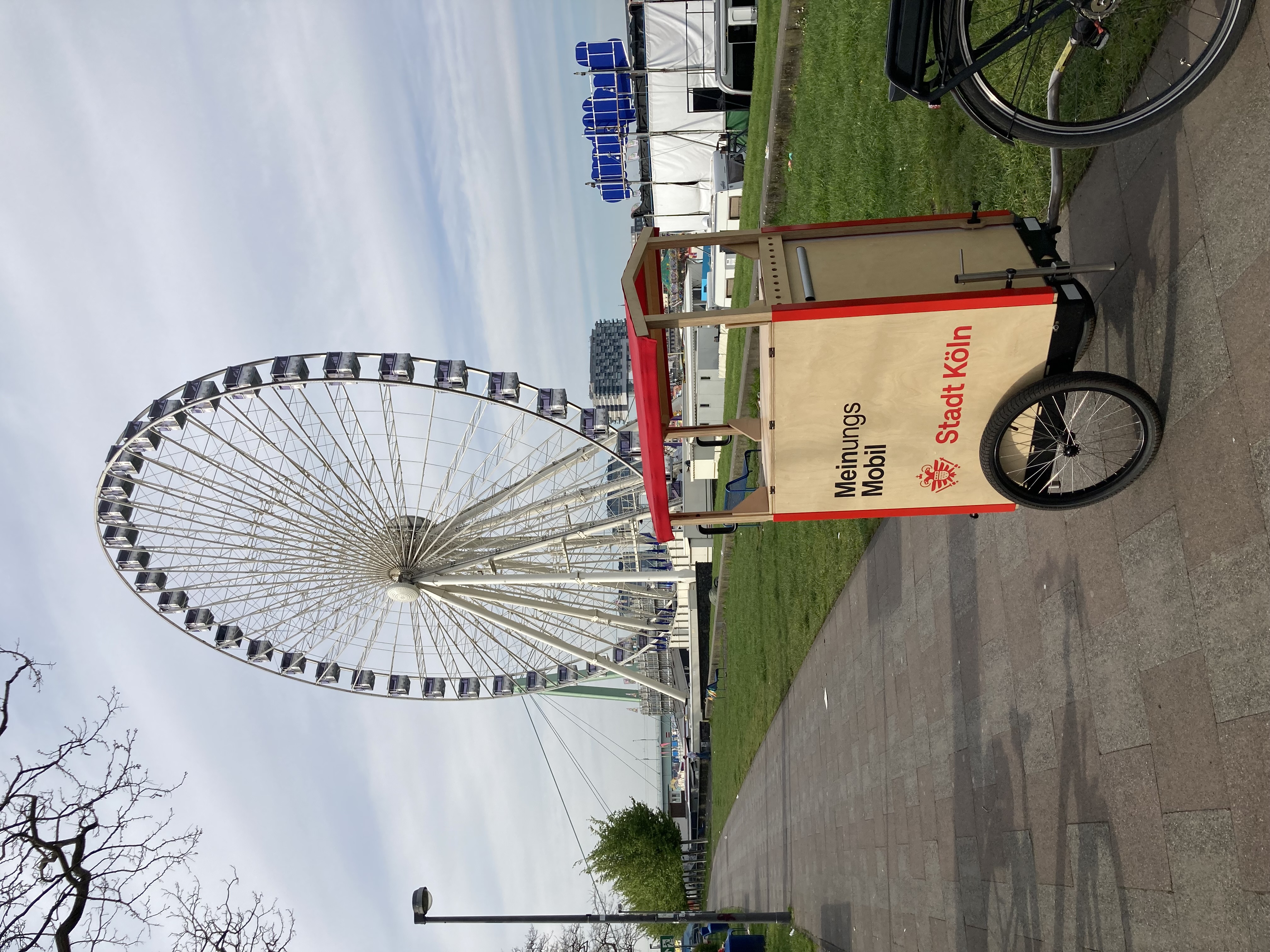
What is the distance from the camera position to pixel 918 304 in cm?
497

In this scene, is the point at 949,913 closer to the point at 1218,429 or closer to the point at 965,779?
the point at 965,779

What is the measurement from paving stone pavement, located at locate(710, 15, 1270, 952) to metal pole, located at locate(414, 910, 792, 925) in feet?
21.4

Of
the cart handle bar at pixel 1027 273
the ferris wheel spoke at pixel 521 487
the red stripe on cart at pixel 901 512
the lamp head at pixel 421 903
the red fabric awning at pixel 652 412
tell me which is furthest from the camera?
the ferris wheel spoke at pixel 521 487

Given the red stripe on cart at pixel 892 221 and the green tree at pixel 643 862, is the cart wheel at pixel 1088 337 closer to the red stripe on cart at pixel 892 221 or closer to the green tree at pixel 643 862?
the red stripe on cart at pixel 892 221

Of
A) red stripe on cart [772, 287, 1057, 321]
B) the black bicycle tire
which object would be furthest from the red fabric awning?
the black bicycle tire

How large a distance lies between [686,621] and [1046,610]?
21256 mm

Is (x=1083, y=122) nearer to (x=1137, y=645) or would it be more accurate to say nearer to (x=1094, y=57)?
(x=1094, y=57)

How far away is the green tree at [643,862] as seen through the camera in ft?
138

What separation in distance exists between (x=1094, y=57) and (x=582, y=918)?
53.5ft

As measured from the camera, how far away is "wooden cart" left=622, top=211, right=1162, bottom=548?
5.05 meters

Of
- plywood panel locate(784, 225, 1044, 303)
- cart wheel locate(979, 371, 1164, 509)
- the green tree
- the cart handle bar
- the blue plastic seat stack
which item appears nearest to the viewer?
the cart handle bar

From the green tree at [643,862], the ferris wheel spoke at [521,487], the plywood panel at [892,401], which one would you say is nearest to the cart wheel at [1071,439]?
the plywood panel at [892,401]

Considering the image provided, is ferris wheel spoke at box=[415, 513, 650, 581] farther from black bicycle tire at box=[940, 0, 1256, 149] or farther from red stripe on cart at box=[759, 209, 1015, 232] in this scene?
black bicycle tire at box=[940, 0, 1256, 149]

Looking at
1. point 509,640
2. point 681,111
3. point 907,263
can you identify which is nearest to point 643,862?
point 509,640
